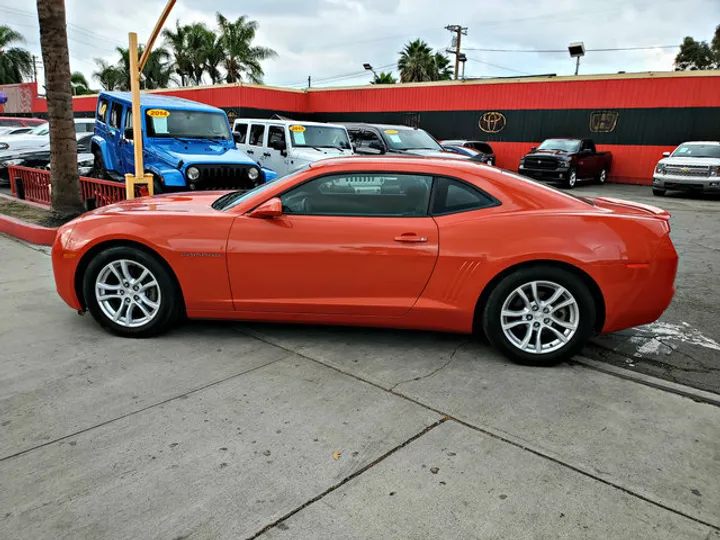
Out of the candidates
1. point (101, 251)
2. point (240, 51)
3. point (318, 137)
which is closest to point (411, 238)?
point (101, 251)

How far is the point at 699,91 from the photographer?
19359 mm

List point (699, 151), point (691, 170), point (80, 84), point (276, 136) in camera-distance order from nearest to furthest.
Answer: point (276, 136) → point (691, 170) → point (699, 151) → point (80, 84)

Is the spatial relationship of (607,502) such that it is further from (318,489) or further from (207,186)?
(207,186)

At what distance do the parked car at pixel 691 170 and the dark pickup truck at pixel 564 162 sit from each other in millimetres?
2600

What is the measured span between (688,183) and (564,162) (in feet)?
11.8

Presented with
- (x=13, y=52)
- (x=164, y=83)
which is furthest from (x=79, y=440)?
(x=13, y=52)

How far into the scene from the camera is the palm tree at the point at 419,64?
4934 centimetres

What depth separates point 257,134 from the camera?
1211cm

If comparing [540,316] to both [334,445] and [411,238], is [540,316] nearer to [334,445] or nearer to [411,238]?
[411,238]

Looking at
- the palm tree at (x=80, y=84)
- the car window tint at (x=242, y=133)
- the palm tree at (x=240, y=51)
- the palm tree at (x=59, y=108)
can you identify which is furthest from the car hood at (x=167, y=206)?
the palm tree at (x=80, y=84)

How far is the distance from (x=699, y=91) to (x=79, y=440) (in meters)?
22.3

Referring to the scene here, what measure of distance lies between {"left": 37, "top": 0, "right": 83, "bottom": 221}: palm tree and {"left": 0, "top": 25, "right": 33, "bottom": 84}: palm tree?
43.7 metres

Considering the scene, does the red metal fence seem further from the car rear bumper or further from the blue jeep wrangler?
the car rear bumper

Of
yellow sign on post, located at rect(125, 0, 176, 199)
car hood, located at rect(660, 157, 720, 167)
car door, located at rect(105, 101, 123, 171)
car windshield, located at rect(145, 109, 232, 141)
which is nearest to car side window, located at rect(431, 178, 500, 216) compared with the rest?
yellow sign on post, located at rect(125, 0, 176, 199)
